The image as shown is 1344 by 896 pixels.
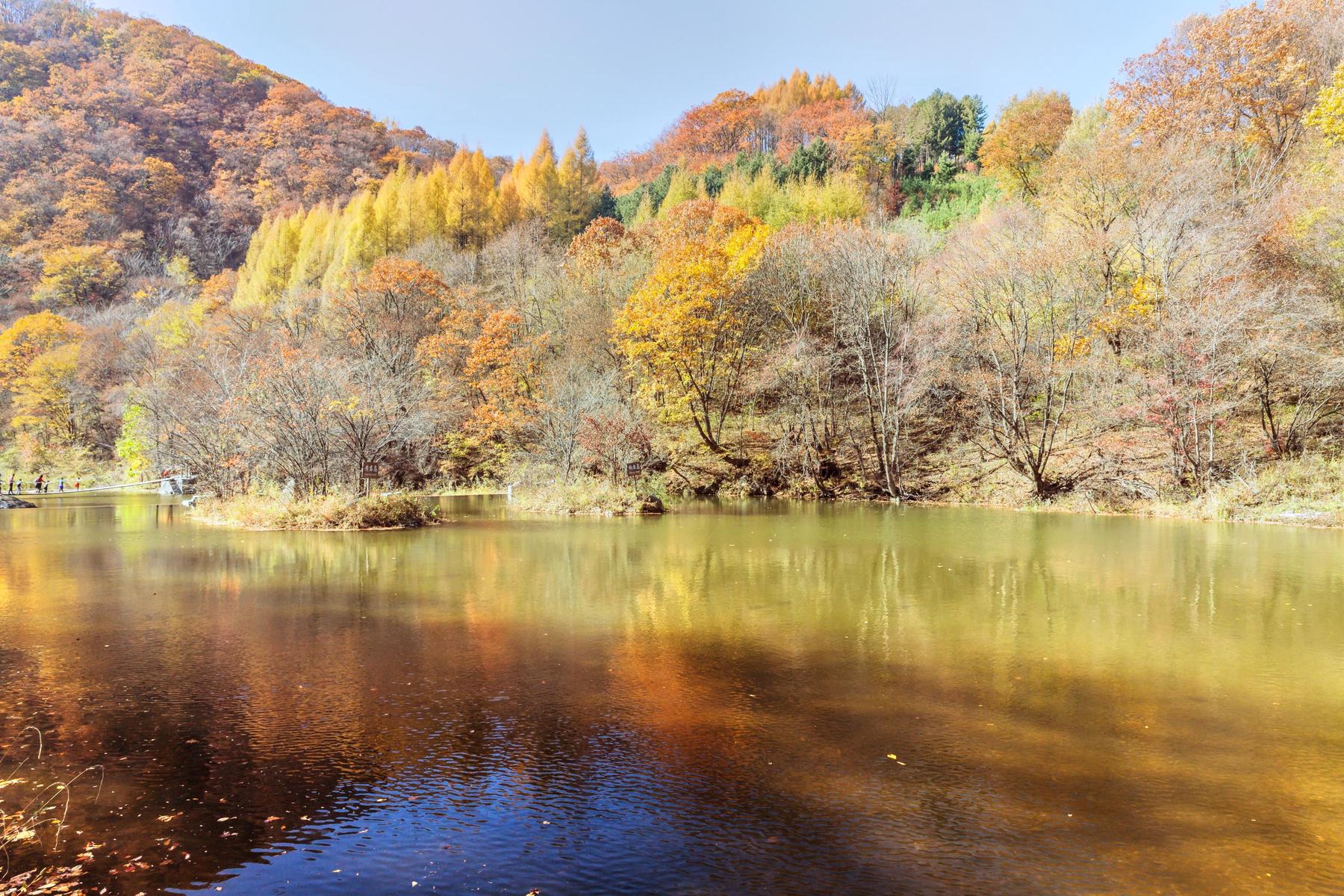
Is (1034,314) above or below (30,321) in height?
below

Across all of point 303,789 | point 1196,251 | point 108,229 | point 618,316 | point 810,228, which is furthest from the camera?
point 108,229

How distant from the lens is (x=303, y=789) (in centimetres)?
479

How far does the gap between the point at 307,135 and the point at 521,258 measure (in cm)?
4173

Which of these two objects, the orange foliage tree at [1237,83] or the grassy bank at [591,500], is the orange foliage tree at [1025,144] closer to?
the orange foliage tree at [1237,83]

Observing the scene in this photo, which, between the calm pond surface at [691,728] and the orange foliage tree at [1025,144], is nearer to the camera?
the calm pond surface at [691,728]

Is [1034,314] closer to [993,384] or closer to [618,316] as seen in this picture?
[993,384]

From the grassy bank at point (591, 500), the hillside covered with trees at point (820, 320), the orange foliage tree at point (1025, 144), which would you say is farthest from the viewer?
the orange foliage tree at point (1025, 144)

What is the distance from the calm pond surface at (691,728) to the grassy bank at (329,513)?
21.0 feet

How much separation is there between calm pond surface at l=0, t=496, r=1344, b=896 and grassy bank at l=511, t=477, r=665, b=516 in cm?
1102

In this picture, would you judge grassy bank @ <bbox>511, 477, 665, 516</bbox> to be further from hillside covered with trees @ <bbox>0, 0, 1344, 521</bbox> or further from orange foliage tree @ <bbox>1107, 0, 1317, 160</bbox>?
orange foliage tree @ <bbox>1107, 0, 1317, 160</bbox>

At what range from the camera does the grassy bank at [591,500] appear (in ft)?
76.9

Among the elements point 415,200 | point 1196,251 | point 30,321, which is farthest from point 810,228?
point 30,321

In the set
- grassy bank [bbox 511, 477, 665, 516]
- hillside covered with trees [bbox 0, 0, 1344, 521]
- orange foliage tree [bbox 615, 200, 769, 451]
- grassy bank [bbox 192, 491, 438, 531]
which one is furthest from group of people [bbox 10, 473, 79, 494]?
orange foliage tree [bbox 615, 200, 769, 451]

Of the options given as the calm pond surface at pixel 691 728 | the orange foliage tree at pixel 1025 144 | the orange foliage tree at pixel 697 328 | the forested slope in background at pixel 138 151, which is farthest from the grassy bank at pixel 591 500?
the forested slope in background at pixel 138 151
